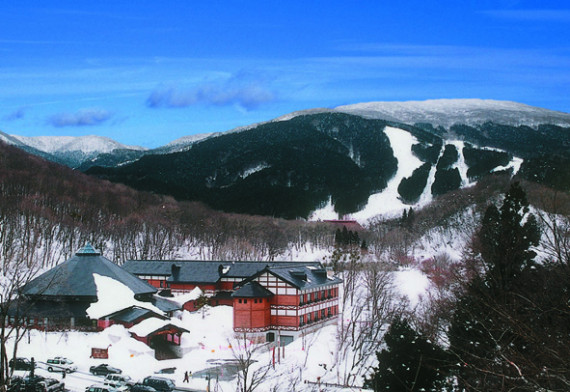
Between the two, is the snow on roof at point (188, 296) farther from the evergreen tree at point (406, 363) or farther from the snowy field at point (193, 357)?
the evergreen tree at point (406, 363)

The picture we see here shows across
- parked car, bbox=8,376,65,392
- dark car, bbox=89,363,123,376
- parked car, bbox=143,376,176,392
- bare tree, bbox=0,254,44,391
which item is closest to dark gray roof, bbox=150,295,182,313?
bare tree, bbox=0,254,44,391

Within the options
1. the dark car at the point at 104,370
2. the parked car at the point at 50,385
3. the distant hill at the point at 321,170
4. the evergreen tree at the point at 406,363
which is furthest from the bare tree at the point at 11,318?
the distant hill at the point at 321,170

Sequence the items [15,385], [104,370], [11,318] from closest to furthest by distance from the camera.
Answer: [15,385] < [104,370] < [11,318]

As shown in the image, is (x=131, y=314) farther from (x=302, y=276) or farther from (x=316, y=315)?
(x=316, y=315)

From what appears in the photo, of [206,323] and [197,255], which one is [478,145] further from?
[206,323]

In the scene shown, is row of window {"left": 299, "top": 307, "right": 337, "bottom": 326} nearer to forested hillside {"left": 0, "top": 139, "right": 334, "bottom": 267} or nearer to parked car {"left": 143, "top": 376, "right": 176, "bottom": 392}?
parked car {"left": 143, "top": 376, "right": 176, "bottom": 392}

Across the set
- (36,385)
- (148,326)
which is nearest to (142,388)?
(36,385)

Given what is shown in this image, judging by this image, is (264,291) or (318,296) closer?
(264,291)
